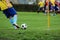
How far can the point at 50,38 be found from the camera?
1098 centimetres

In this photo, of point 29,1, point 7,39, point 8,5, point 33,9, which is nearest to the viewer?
point 7,39

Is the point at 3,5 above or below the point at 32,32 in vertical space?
above

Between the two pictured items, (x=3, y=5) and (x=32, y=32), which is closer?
(x=32, y=32)

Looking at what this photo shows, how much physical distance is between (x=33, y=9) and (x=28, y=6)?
1.57 m

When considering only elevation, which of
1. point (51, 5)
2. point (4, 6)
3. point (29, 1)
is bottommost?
point (29, 1)

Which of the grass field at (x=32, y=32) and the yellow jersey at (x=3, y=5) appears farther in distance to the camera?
the yellow jersey at (x=3, y=5)

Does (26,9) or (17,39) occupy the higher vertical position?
(17,39)

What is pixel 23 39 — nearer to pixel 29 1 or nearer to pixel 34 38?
pixel 34 38

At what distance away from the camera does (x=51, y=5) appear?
106 feet

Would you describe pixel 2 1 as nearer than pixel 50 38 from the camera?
No

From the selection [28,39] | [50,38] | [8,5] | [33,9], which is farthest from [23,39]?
[33,9]

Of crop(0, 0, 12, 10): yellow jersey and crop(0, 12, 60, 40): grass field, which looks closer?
crop(0, 12, 60, 40): grass field

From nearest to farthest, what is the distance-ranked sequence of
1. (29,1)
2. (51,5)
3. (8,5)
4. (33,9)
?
A: 1. (8,5)
2. (51,5)
3. (33,9)
4. (29,1)

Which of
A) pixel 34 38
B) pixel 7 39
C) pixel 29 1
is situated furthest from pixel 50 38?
pixel 29 1
